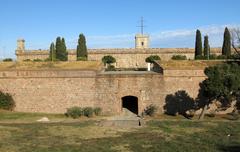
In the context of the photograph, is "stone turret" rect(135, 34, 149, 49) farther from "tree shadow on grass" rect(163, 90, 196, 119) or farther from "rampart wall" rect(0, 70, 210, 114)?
"tree shadow on grass" rect(163, 90, 196, 119)

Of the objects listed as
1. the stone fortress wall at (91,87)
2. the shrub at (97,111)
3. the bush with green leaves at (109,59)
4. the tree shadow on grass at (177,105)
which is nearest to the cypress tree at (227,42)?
the bush with green leaves at (109,59)

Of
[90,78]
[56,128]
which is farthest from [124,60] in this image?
[56,128]

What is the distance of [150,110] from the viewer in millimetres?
29078

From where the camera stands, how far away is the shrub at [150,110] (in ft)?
95.0

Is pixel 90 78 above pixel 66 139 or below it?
above

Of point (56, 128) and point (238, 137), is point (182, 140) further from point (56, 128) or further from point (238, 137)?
point (56, 128)

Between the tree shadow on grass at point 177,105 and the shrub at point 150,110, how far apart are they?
3.06 ft

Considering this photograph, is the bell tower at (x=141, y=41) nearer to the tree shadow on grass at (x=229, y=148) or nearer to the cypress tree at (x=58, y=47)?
the cypress tree at (x=58, y=47)

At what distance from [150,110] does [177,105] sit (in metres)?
2.19

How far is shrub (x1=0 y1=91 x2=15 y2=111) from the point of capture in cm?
2945

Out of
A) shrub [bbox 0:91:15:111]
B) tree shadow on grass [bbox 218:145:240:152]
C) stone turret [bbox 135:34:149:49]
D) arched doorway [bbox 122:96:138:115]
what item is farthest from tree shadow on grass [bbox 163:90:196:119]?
stone turret [bbox 135:34:149:49]

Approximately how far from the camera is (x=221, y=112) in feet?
96.5

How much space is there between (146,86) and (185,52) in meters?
20.6

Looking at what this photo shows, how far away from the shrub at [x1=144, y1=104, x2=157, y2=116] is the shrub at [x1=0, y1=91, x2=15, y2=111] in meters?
10.3
